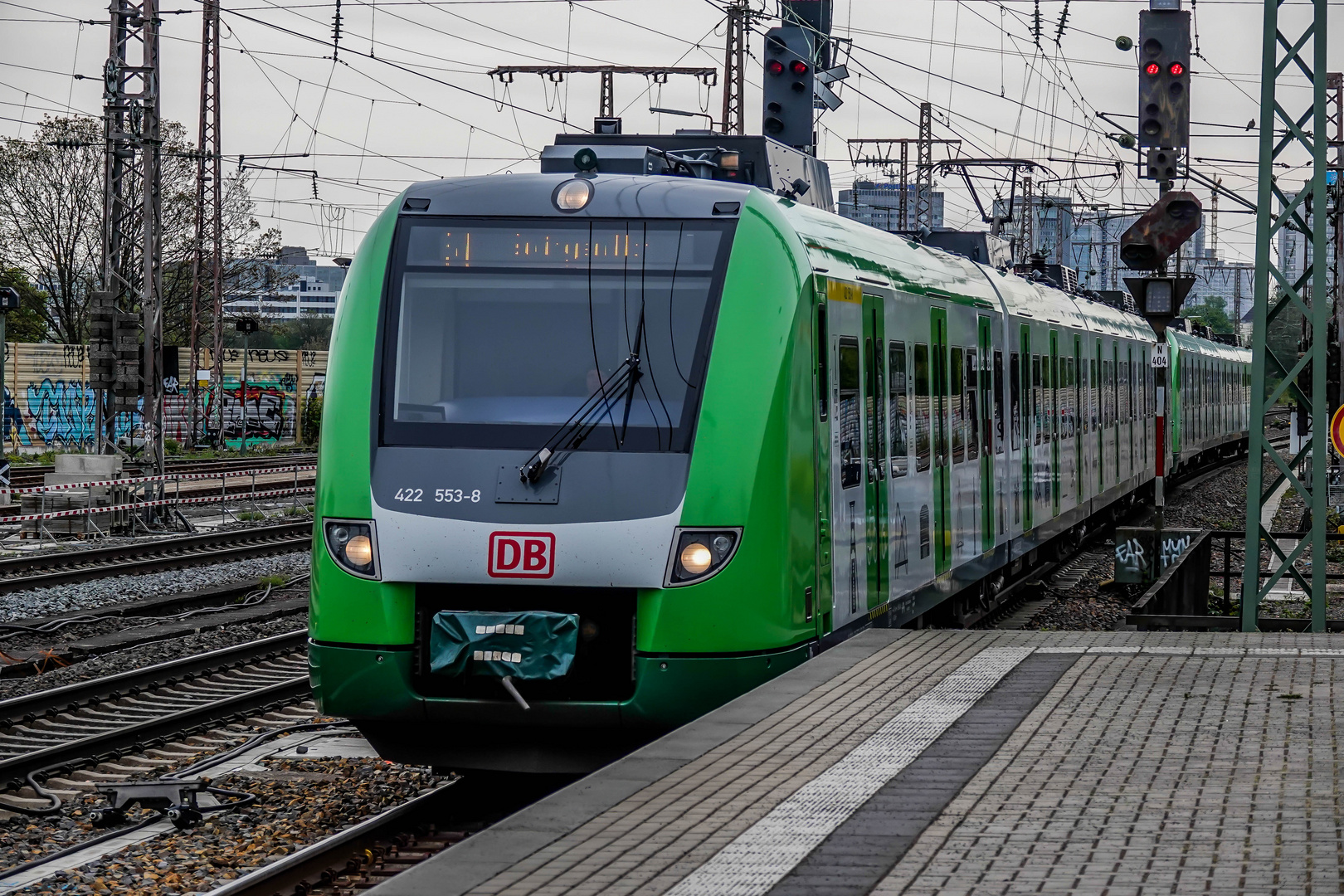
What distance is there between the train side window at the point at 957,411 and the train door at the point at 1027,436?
303 centimetres

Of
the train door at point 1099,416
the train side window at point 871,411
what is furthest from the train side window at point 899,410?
the train door at point 1099,416

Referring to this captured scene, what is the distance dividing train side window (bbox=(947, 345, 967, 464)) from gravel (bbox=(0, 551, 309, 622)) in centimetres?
861

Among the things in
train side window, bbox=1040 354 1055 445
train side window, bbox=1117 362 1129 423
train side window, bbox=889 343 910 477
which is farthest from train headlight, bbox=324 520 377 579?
train side window, bbox=1117 362 1129 423

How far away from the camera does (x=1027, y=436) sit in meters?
15.9

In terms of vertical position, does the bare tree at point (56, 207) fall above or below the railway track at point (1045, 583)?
above

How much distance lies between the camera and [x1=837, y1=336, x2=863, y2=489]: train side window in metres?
9.21

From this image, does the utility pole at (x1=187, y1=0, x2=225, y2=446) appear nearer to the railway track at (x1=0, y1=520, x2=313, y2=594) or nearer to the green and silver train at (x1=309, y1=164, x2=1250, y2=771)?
the railway track at (x1=0, y1=520, x2=313, y2=594)

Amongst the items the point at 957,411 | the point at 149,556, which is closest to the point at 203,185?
the point at 149,556

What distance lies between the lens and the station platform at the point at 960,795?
474 centimetres

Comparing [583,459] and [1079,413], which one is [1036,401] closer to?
[1079,413]

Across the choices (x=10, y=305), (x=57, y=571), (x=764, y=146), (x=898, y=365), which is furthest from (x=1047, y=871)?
(x=10, y=305)

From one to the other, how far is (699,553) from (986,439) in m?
6.54

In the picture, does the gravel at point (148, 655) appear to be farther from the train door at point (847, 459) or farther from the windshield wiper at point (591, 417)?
the train door at point (847, 459)

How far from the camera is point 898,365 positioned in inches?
420
